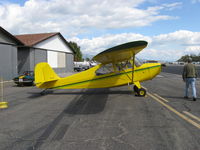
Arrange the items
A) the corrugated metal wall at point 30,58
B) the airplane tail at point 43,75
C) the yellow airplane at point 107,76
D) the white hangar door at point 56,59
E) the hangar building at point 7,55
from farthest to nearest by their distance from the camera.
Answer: the white hangar door at point 56,59 → the corrugated metal wall at point 30,58 → the hangar building at point 7,55 → the yellow airplane at point 107,76 → the airplane tail at point 43,75

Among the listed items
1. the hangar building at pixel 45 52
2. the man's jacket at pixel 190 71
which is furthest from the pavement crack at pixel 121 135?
the hangar building at pixel 45 52

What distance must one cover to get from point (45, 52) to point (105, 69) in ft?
71.6

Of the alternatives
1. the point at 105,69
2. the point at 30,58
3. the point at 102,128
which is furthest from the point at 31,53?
the point at 102,128

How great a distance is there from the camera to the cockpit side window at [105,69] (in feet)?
32.3

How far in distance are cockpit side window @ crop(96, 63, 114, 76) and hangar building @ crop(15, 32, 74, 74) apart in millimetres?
17745

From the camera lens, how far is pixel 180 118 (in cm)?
532

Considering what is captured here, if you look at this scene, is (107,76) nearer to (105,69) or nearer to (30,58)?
(105,69)

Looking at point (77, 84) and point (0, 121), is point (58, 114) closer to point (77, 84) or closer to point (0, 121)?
point (0, 121)

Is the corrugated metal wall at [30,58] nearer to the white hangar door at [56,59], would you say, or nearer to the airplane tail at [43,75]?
the white hangar door at [56,59]

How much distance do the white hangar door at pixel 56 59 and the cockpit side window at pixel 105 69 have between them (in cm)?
2265

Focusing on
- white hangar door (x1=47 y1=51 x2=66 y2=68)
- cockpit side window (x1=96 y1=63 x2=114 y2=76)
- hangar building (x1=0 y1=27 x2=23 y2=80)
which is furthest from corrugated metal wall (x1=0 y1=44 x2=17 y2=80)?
cockpit side window (x1=96 y1=63 x2=114 y2=76)

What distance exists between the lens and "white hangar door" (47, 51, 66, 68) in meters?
31.3

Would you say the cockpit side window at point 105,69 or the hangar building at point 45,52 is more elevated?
the hangar building at point 45,52

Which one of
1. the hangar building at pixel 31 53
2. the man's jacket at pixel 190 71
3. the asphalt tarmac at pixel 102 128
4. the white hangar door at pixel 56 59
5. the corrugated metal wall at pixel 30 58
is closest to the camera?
the asphalt tarmac at pixel 102 128
